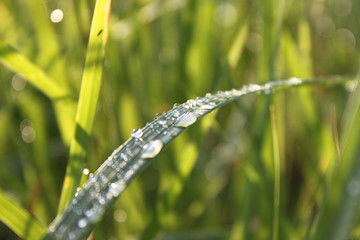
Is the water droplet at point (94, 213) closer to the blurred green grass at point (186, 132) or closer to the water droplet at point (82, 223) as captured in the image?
the water droplet at point (82, 223)

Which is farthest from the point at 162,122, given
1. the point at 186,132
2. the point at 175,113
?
the point at 186,132

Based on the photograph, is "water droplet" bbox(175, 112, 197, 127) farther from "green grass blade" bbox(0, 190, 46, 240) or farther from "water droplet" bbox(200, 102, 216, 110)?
"green grass blade" bbox(0, 190, 46, 240)

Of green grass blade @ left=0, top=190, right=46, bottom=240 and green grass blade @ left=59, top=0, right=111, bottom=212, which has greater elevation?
green grass blade @ left=59, top=0, right=111, bottom=212

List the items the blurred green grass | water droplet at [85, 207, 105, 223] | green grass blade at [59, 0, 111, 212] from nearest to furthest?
water droplet at [85, 207, 105, 223] → green grass blade at [59, 0, 111, 212] → the blurred green grass

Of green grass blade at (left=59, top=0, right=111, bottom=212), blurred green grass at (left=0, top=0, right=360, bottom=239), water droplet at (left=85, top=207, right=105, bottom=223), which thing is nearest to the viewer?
water droplet at (left=85, top=207, right=105, bottom=223)

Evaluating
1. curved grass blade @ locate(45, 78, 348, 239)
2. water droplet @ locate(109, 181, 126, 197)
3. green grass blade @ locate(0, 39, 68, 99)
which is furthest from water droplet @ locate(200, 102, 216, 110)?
green grass blade @ locate(0, 39, 68, 99)

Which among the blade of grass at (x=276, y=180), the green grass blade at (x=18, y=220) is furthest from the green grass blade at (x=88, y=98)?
the blade of grass at (x=276, y=180)

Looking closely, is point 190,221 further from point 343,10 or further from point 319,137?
point 343,10
